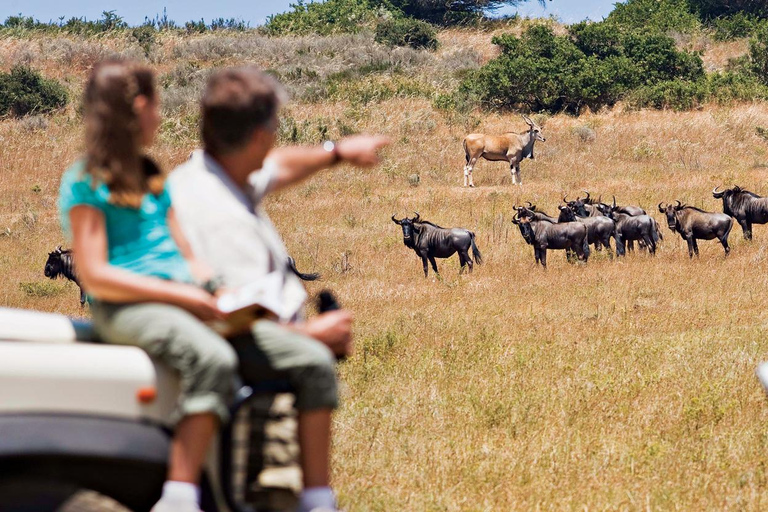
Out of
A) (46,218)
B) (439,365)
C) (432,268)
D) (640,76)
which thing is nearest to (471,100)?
(640,76)

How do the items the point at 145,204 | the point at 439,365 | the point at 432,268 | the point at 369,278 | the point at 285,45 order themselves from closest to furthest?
the point at 145,204 → the point at 439,365 → the point at 369,278 → the point at 432,268 → the point at 285,45

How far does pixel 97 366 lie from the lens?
3029 millimetres

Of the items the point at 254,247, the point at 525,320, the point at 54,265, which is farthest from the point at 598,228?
the point at 254,247

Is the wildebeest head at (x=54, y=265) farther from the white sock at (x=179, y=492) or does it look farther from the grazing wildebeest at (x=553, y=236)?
the white sock at (x=179, y=492)

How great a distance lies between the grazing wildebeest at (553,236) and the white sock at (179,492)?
14.4 m

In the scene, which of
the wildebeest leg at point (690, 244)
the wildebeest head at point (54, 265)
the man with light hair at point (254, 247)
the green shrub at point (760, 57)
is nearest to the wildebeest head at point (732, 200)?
the wildebeest leg at point (690, 244)

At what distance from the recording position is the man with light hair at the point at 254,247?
3.10m

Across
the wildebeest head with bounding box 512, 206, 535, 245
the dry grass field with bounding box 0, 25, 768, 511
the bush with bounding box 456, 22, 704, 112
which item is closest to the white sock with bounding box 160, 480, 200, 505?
the dry grass field with bounding box 0, 25, 768, 511

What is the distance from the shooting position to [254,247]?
10.5ft

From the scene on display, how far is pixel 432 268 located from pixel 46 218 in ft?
35.8

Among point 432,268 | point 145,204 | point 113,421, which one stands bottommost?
point 432,268

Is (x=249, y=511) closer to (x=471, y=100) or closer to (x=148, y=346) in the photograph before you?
(x=148, y=346)

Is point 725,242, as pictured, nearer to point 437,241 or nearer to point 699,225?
point 699,225

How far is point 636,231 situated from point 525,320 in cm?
756
